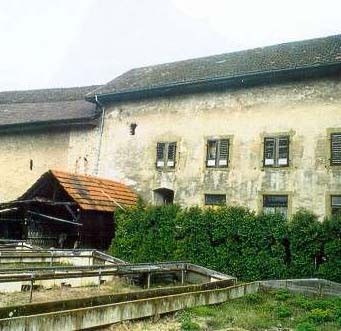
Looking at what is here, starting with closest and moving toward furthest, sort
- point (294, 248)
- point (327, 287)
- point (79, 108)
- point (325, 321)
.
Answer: point (325, 321)
point (327, 287)
point (294, 248)
point (79, 108)

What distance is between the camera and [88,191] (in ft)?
65.4

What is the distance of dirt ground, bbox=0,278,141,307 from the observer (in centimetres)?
1160

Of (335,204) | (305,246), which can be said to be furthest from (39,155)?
(305,246)

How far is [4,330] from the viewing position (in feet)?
22.1

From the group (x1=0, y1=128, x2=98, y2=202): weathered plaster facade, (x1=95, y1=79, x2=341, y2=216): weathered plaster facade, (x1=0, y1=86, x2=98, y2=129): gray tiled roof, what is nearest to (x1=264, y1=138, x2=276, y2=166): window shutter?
(x1=95, y1=79, x2=341, y2=216): weathered plaster facade

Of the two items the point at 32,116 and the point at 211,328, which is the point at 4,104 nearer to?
the point at 32,116

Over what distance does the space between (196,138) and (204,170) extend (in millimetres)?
1600

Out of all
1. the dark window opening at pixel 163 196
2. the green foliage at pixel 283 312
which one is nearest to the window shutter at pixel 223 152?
the dark window opening at pixel 163 196

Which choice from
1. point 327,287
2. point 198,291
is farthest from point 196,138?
point 198,291

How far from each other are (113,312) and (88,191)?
1159 cm

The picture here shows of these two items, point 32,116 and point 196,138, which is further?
point 32,116

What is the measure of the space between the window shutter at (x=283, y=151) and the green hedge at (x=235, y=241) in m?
2.88

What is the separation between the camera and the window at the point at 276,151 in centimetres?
1944

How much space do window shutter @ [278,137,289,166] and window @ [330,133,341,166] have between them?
174 cm
